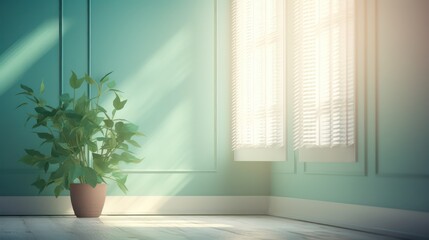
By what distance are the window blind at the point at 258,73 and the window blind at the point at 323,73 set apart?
235 millimetres

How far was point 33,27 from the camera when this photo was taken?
21.3ft

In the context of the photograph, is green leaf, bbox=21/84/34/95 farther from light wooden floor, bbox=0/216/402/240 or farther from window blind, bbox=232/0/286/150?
window blind, bbox=232/0/286/150

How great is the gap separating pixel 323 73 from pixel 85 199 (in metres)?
2.12

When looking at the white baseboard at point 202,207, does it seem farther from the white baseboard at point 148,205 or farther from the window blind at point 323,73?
the window blind at point 323,73

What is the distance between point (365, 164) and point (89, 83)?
2.54 metres

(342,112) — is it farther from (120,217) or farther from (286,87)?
(120,217)

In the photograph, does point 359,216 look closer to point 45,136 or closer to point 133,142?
point 133,142

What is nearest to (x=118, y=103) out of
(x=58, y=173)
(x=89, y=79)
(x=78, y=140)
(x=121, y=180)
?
(x=89, y=79)

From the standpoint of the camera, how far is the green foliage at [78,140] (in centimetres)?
602

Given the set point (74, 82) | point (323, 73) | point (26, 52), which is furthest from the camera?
point (26, 52)

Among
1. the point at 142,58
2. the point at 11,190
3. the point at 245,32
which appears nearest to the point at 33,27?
the point at 142,58

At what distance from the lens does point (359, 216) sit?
4.90 metres

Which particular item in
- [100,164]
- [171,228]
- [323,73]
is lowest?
[171,228]

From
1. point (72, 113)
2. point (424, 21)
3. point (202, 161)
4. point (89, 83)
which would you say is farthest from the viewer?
point (202, 161)
